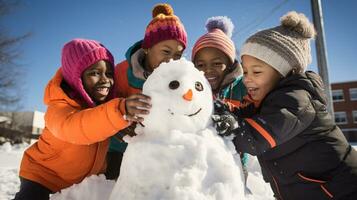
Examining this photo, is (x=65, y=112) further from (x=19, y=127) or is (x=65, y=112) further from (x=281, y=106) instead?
(x=19, y=127)

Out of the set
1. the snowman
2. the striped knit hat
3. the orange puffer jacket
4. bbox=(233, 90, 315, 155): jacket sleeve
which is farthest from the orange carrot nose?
the striped knit hat

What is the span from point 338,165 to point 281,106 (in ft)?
2.02

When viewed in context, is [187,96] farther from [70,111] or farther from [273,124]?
[70,111]

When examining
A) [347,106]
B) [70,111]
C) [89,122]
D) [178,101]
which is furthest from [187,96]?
[347,106]

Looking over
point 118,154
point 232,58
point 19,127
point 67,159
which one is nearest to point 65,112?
point 67,159

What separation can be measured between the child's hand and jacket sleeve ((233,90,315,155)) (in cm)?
44

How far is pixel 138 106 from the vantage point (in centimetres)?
141

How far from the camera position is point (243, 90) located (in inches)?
112

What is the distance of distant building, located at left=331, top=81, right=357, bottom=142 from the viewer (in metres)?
32.5

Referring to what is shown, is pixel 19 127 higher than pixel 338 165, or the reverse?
pixel 338 165

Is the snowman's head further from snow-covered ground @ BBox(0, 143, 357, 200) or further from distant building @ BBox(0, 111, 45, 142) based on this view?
distant building @ BBox(0, 111, 45, 142)

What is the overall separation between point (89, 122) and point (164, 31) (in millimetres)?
1234

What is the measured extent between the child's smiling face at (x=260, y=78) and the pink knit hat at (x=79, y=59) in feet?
3.46

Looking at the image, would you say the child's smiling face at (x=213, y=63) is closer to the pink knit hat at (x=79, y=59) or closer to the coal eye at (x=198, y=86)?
the pink knit hat at (x=79, y=59)
